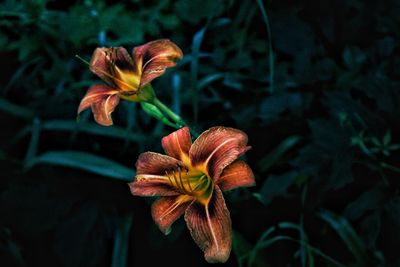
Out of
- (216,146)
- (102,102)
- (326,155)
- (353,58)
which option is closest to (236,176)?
(216,146)

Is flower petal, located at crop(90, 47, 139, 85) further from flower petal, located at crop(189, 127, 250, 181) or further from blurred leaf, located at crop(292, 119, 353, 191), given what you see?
blurred leaf, located at crop(292, 119, 353, 191)

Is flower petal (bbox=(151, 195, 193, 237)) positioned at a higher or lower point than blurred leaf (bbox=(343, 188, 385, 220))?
higher

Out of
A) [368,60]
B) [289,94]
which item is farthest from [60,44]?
[368,60]

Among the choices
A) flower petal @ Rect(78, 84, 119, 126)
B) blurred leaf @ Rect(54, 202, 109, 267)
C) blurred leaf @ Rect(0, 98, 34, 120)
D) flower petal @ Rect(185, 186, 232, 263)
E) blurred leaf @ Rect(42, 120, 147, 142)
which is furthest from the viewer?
blurred leaf @ Rect(0, 98, 34, 120)

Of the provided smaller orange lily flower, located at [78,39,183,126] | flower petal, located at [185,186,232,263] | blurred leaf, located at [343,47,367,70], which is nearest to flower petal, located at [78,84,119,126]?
smaller orange lily flower, located at [78,39,183,126]

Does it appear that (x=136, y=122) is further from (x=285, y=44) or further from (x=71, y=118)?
(x=285, y=44)

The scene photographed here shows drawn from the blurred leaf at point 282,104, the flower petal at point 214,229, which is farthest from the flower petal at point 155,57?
the blurred leaf at point 282,104

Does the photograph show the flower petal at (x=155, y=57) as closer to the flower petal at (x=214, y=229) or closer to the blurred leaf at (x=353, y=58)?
the flower petal at (x=214, y=229)
